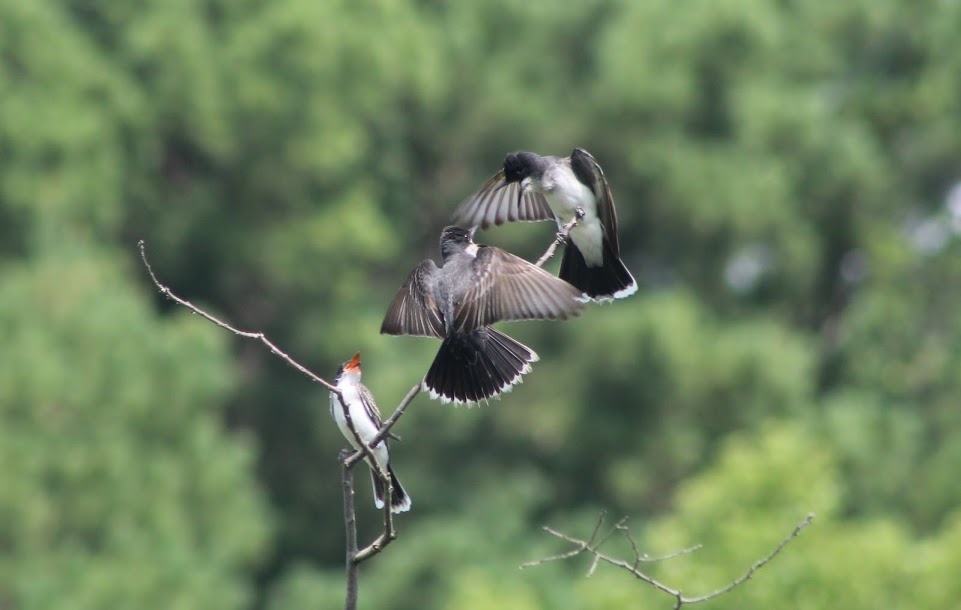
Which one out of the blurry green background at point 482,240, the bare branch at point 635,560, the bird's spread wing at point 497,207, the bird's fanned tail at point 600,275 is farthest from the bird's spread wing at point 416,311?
the blurry green background at point 482,240

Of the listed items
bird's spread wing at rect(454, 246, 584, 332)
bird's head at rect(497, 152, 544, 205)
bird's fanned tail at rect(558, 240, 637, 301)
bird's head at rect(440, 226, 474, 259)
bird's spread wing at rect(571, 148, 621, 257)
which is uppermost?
bird's head at rect(497, 152, 544, 205)

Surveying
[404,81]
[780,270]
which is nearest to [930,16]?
[780,270]

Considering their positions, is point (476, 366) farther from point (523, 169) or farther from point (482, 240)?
point (482, 240)

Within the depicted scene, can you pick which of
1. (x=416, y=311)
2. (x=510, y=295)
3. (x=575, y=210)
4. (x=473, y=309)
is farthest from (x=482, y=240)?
(x=510, y=295)

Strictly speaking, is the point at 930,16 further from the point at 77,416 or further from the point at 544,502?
the point at 77,416

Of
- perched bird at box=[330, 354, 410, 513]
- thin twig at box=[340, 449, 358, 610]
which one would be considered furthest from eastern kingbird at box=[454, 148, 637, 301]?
thin twig at box=[340, 449, 358, 610]

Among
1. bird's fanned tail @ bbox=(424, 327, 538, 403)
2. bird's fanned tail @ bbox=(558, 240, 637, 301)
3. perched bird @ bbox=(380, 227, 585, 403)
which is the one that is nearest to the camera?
perched bird @ bbox=(380, 227, 585, 403)

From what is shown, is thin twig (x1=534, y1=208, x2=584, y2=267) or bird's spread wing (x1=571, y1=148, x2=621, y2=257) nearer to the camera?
thin twig (x1=534, y1=208, x2=584, y2=267)

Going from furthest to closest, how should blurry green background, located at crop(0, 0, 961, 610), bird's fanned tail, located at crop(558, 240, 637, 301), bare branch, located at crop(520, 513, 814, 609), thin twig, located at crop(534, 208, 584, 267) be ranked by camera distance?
blurry green background, located at crop(0, 0, 961, 610) → bird's fanned tail, located at crop(558, 240, 637, 301) → thin twig, located at crop(534, 208, 584, 267) → bare branch, located at crop(520, 513, 814, 609)

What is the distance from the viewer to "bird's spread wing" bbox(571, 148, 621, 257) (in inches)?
248

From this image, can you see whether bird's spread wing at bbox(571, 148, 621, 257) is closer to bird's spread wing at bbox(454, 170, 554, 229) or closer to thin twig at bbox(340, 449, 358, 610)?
bird's spread wing at bbox(454, 170, 554, 229)

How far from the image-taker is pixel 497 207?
6.66 metres

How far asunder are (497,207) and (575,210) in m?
0.37

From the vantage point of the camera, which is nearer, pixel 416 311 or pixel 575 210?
pixel 416 311
